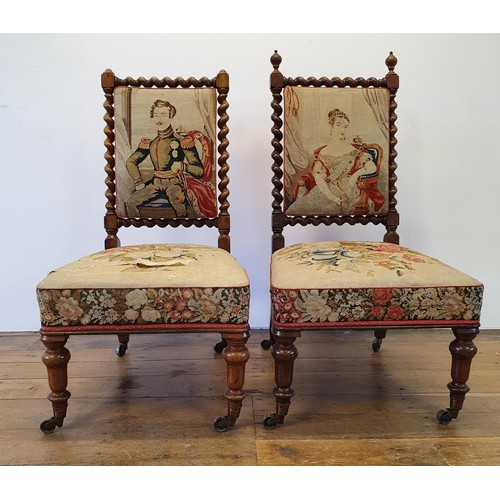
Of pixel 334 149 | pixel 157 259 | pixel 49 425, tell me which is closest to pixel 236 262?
pixel 157 259

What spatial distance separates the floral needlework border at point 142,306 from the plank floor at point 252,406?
13.4 inches

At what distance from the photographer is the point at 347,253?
1611mm

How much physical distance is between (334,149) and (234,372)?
0.91 metres

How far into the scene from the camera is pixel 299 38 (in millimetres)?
2250

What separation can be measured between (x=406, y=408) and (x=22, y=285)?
1728 mm

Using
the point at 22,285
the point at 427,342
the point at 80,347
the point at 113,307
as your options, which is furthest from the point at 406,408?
the point at 22,285

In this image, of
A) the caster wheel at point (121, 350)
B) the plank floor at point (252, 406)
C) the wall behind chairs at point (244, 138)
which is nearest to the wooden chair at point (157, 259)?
the caster wheel at point (121, 350)

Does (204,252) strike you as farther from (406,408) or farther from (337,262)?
(406,408)

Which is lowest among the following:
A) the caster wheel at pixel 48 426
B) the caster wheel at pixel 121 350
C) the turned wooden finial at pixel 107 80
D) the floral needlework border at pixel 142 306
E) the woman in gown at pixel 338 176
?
the caster wheel at pixel 121 350

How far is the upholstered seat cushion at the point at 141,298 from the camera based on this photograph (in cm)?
139

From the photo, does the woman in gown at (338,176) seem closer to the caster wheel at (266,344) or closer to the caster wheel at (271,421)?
the caster wheel at (266,344)

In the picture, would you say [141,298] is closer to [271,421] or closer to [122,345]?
[271,421]

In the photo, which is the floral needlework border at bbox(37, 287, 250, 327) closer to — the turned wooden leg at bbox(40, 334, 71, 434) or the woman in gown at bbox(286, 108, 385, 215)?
the turned wooden leg at bbox(40, 334, 71, 434)

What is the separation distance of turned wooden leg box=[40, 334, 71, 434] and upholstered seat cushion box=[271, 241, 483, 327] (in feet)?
1.98
